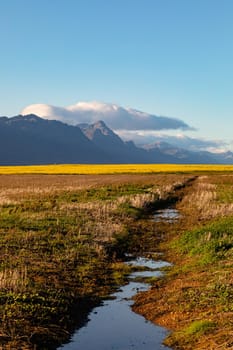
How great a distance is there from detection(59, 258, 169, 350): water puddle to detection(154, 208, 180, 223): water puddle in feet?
59.9

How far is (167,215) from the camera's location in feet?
128

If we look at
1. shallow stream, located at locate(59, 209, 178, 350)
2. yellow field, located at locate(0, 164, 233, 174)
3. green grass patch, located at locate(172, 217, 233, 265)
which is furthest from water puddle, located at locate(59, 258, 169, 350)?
yellow field, located at locate(0, 164, 233, 174)

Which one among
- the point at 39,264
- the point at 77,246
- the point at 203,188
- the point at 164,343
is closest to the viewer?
the point at 164,343

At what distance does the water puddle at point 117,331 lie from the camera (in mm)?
13539

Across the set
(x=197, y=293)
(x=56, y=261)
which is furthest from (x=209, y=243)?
(x=56, y=261)

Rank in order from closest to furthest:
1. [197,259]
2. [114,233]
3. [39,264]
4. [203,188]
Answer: [39,264] < [197,259] < [114,233] < [203,188]

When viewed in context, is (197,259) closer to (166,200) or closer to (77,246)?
(77,246)

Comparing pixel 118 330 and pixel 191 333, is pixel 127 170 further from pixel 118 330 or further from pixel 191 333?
pixel 191 333

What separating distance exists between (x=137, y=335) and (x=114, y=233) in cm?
1409

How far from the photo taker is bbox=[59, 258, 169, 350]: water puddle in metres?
13.5

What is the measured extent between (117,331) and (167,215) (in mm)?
24581

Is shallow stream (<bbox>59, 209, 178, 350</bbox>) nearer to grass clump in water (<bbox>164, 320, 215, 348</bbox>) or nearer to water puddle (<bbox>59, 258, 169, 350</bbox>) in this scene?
water puddle (<bbox>59, 258, 169, 350</bbox>)

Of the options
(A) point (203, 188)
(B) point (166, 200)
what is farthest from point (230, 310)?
(A) point (203, 188)

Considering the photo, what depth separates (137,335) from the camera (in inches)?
566
